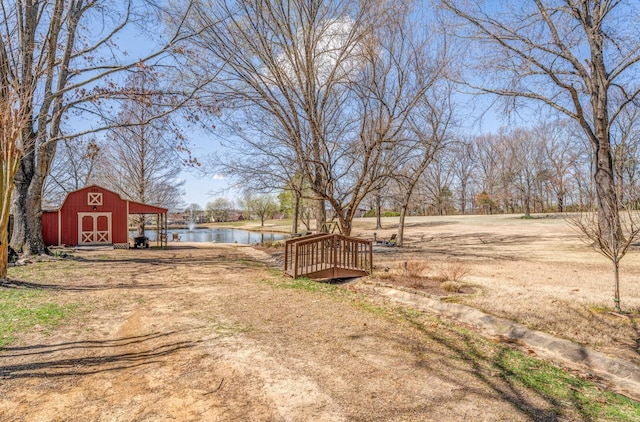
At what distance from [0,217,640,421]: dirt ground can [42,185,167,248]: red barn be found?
12.7m

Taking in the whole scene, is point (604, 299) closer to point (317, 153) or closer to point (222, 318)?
point (222, 318)

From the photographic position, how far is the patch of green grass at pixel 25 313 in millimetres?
4227

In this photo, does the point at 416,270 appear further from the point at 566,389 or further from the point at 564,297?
the point at 566,389

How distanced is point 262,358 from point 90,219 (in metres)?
18.8

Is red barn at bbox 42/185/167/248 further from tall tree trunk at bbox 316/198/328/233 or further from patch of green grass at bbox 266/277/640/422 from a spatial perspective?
patch of green grass at bbox 266/277/640/422

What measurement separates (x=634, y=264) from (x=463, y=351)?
378 inches

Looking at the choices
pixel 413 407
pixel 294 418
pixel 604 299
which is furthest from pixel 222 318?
pixel 604 299

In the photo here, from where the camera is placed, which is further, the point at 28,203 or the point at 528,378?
the point at 28,203

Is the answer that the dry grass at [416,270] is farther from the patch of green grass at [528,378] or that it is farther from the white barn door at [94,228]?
the white barn door at [94,228]

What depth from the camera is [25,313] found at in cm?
488

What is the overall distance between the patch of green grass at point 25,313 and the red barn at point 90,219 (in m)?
13.1

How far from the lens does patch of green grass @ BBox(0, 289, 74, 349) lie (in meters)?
4.23

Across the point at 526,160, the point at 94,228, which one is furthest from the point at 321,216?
the point at 526,160

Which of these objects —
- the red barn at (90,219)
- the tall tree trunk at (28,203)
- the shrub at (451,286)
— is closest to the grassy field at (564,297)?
the shrub at (451,286)
